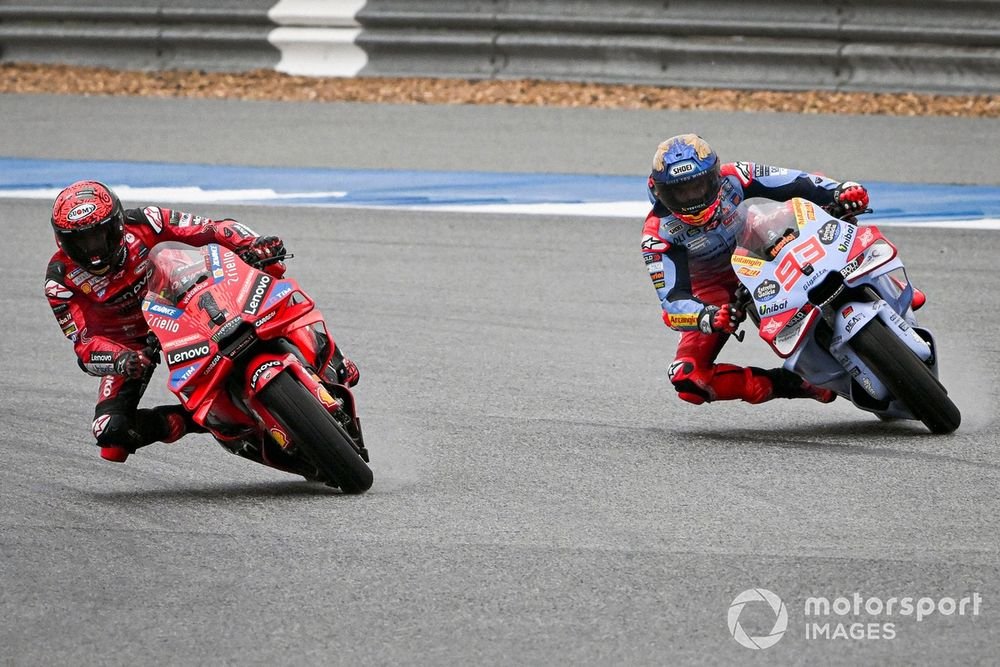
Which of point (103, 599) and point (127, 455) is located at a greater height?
point (103, 599)

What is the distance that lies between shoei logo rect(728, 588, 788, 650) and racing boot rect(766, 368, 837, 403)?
7.72 ft

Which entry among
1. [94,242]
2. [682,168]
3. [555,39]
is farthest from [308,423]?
[555,39]

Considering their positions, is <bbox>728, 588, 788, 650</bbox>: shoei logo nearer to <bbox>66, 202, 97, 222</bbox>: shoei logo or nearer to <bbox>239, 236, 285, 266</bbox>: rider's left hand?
<bbox>239, 236, 285, 266</bbox>: rider's left hand

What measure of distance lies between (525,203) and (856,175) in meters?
2.59

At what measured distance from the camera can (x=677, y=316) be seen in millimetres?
6598

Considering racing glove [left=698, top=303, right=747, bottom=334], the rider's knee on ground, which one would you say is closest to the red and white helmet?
the rider's knee on ground

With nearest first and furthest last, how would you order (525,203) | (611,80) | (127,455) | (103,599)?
(103,599) → (127,455) → (525,203) → (611,80)

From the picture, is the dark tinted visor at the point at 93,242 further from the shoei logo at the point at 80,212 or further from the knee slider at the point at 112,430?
the knee slider at the point at 112,430

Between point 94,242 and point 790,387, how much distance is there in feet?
10.5

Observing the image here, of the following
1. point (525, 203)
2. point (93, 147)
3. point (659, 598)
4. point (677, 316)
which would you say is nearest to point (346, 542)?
point (659, 598)

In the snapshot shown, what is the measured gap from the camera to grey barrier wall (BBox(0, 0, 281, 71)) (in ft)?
49.3

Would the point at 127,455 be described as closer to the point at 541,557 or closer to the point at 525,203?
the point at 541,557

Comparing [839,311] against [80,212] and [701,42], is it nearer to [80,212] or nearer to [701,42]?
[80,212]

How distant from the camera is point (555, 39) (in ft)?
46.6
